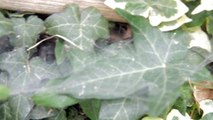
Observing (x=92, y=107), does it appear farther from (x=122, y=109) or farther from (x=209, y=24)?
(x=209, y=24)

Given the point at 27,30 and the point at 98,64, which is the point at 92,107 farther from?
the point at 27,30

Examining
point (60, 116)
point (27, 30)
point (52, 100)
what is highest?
point (27, 30)

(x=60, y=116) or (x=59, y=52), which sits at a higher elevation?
(x=59, y=52)

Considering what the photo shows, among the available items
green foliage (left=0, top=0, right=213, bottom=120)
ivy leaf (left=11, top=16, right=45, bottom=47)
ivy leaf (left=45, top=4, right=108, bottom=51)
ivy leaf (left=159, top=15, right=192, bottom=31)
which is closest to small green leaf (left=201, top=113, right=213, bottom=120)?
green foliage (left=0, top=0, right=213, bottom=120)

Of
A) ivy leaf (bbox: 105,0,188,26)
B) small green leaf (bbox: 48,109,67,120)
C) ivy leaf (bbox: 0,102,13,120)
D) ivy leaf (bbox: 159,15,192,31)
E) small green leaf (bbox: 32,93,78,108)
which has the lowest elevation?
small green leaf (bbox: 48,109,67,120)

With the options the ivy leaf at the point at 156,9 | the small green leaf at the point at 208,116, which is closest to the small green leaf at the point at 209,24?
the ivy leaf at the point at 156,9

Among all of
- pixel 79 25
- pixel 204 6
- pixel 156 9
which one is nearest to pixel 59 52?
pixel 79 25

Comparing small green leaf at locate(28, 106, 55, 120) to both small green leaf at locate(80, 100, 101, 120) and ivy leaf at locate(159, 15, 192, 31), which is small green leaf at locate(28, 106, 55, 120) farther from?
ivy leaf at locate(159, 15, 192, 31)

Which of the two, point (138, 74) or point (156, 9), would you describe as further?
point (156, 9)
